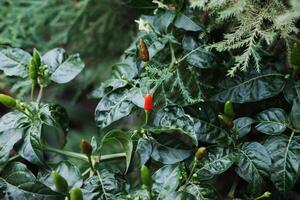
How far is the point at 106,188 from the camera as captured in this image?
75cm

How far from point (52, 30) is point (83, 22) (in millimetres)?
123

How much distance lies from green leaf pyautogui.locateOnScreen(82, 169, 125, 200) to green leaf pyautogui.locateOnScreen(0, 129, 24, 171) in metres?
0.15

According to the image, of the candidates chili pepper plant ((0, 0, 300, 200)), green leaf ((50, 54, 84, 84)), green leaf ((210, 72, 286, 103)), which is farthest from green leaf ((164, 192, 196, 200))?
green leaf ((50, 54, 84, 84))

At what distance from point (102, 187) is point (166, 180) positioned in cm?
12

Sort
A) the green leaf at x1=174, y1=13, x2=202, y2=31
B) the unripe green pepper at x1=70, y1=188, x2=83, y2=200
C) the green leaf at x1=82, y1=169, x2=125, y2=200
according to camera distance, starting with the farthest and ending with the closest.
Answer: the green leaf at x1=174, y1=13, x2=202, y2=31, the green leaf at x1=82, y1=169, x2=125, y2=200, the unripe green pepper at x1=70, y1=188, x2=83, y2=200

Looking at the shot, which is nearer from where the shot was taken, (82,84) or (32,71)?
(32,71)

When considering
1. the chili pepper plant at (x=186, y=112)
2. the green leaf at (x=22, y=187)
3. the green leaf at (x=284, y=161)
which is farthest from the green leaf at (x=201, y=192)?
the green leaf at (x=22, y=187)

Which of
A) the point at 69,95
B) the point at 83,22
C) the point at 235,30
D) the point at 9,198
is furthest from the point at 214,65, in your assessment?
the point at 69,95

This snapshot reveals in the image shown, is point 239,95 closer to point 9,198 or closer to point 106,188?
point 106,188

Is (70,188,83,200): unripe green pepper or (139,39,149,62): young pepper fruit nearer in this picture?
(70,188,83,200): unripe green pepper

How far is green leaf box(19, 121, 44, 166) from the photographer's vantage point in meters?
0.77

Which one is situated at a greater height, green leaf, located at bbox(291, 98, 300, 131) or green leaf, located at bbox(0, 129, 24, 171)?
green leaf, located at bbox(291, 98, 300, 131)

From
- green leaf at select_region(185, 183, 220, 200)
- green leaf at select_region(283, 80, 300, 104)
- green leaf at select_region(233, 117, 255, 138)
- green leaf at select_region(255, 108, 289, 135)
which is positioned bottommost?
green leaf at select_region(185, 183, 220, 200)

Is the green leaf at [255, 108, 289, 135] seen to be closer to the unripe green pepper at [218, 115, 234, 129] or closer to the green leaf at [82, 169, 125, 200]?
the unripe green pepper at [218, 115, 234, 129]
